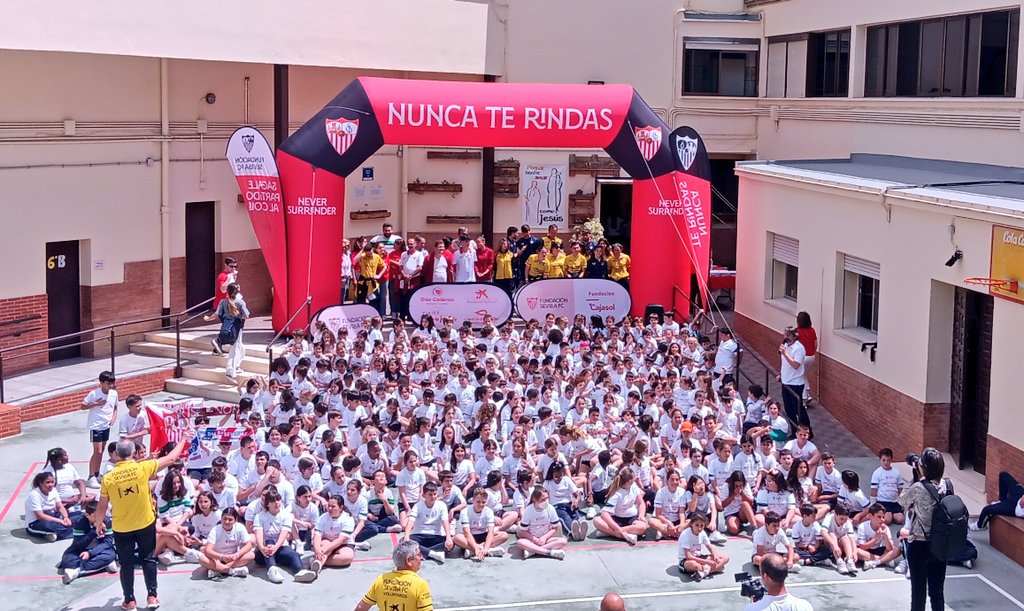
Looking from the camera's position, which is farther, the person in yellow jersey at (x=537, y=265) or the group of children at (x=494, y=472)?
the person in yellow jersey at (x=537, y=265)

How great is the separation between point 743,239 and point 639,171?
2.69 m

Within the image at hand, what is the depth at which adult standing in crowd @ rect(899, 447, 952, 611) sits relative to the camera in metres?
11.4

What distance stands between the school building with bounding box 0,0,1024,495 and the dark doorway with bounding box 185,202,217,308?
0.05m

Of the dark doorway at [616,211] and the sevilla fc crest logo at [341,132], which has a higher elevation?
the sevilla fc crest logo at [341,132]

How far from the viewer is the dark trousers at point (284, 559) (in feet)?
45.2

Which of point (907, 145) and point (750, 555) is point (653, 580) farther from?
point (907, 145)

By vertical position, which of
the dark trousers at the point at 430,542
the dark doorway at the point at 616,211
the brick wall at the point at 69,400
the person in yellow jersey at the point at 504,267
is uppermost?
the dark doorway at the point at 616,211

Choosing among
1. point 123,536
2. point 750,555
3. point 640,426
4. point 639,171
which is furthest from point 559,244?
point 123,536

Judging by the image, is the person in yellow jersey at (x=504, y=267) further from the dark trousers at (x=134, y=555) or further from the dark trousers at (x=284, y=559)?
the dark trousers at (x=134, y=555)

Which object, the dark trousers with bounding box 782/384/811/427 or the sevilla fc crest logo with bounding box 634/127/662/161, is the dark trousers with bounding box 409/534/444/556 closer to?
the dark trousers with bounding box 782/384/811/427

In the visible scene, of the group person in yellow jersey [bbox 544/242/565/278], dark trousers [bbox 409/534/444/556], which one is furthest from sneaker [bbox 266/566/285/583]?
person in yellow jersey [bbox 544/242/565/278]

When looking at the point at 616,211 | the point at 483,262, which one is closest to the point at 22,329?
the point at 483,262

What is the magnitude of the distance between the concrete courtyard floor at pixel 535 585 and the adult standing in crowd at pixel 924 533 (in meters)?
1.44

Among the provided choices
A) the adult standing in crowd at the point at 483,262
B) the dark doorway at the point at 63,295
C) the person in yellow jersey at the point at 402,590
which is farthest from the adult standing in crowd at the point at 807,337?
the dark doorway at the point at 63,295
